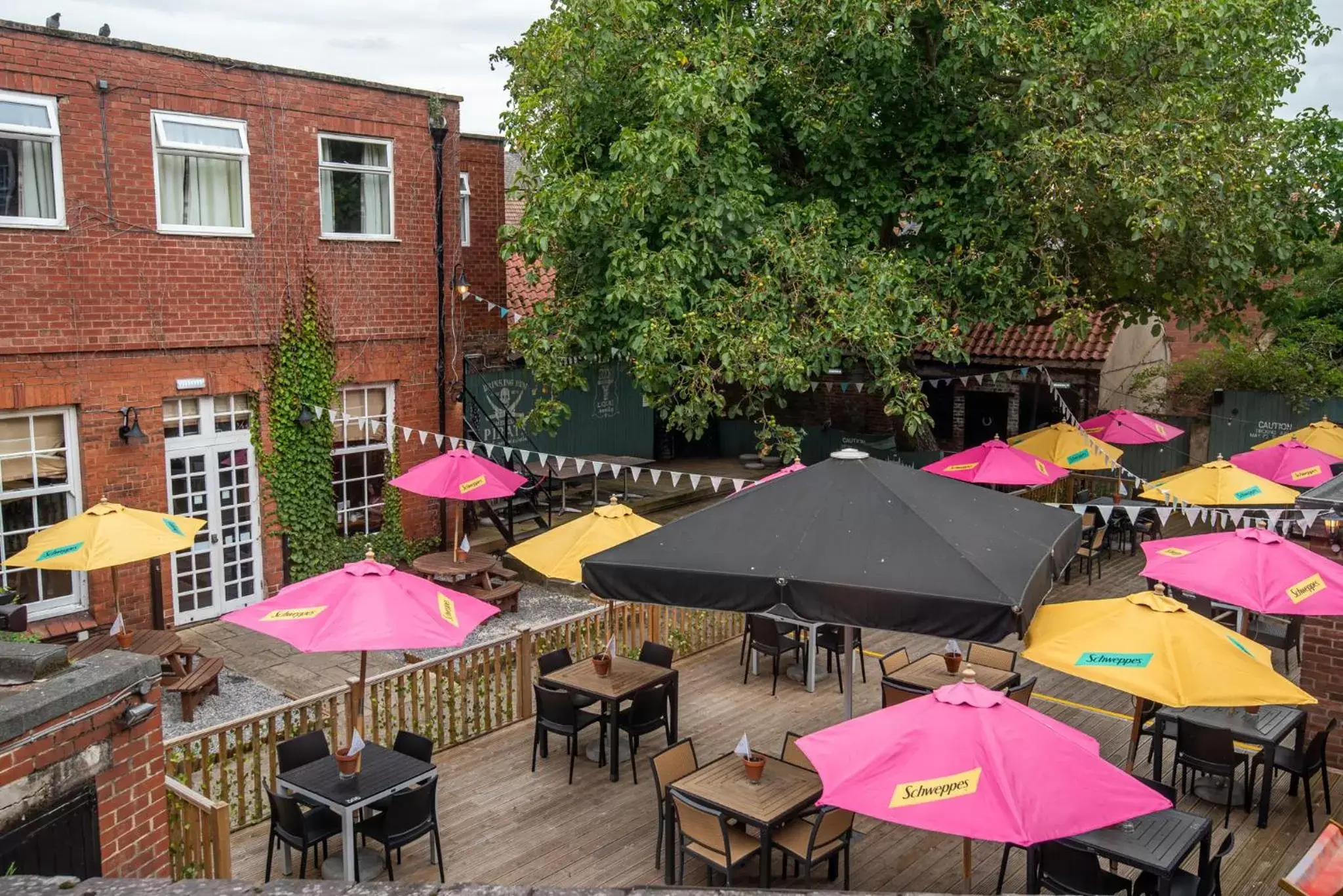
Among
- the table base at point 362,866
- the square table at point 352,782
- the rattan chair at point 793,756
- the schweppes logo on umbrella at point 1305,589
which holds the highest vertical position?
the schweppes logo on umbrella at point 1305,589

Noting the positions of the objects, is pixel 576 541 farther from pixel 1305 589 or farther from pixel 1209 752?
pixel 1305 589

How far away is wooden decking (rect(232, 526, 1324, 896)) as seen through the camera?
7.54 meters

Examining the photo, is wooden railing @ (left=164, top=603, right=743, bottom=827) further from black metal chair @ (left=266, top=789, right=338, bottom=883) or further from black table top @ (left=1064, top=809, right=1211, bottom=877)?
black table top @ (left=1064, top=809, right=1211, bottom=877)

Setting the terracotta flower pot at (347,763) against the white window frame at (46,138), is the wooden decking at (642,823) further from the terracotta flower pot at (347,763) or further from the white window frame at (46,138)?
the white window frame at (46,138)

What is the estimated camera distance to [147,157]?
500 inches

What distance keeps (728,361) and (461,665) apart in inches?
232

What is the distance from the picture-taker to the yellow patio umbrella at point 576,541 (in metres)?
9.41

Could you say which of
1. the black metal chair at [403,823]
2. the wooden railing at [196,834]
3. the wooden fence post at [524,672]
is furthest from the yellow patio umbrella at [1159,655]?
the wooden railing at [196,834]

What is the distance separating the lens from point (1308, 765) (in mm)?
8164

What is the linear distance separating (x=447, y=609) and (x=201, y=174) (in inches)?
321

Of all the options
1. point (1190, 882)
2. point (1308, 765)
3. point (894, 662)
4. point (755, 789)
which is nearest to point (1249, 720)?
point (1308, 765)

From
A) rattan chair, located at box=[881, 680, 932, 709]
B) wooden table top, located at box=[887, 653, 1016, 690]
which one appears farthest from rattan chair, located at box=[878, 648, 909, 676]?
rattan chair, located at box=[881, 680, 932, 709]

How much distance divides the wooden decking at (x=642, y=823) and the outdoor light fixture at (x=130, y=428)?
5948 millimetres

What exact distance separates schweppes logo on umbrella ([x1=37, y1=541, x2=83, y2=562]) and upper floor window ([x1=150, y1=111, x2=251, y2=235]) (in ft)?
14.5
